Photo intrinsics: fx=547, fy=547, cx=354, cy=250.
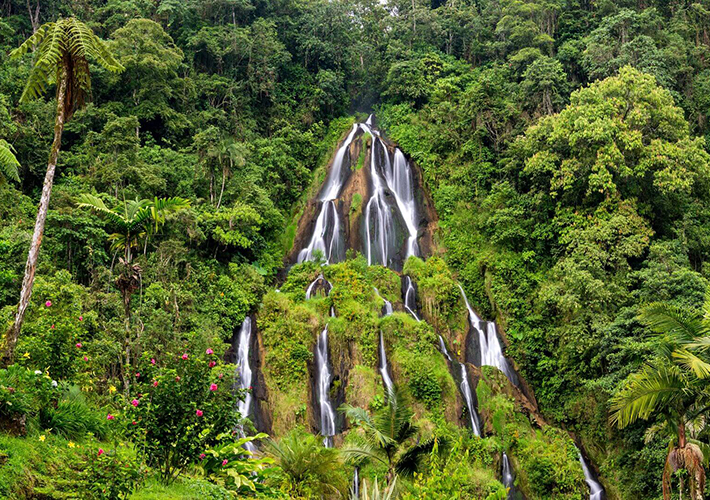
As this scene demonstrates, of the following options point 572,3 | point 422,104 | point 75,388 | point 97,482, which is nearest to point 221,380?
point 97,482

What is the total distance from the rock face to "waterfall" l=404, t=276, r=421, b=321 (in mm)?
2533

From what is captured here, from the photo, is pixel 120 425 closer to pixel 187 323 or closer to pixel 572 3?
pixel 187 323

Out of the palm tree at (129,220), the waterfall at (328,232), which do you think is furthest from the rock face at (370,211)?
the palm tree at (129,220)

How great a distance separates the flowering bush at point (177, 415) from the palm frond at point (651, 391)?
22.6 feet

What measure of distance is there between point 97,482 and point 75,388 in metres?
4.93

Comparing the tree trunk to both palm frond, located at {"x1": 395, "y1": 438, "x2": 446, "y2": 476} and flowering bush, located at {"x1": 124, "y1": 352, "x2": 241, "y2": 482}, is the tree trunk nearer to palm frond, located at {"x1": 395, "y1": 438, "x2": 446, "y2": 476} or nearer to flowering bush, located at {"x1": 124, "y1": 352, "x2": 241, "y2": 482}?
flowering bush, located at {"x1": 124, "y1": 352, "x2": 241, "y2": 482}

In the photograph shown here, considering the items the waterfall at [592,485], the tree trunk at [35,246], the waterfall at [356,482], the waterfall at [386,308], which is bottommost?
the waterfall at [592,485]

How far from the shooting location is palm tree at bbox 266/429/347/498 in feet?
45.0

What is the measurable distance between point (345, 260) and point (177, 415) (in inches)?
838

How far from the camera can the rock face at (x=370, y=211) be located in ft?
A: 98.6

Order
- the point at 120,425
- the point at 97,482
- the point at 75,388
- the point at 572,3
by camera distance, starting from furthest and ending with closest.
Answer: the point at 572,3 → the point at 75,388 → the point at 120,425 → the point at 97,482

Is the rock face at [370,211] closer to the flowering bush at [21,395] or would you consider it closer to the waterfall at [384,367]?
the waterfall at [384,367]

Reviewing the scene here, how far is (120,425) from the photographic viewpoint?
837 centimetres

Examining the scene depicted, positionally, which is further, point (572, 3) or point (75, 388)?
point (572, 3)
